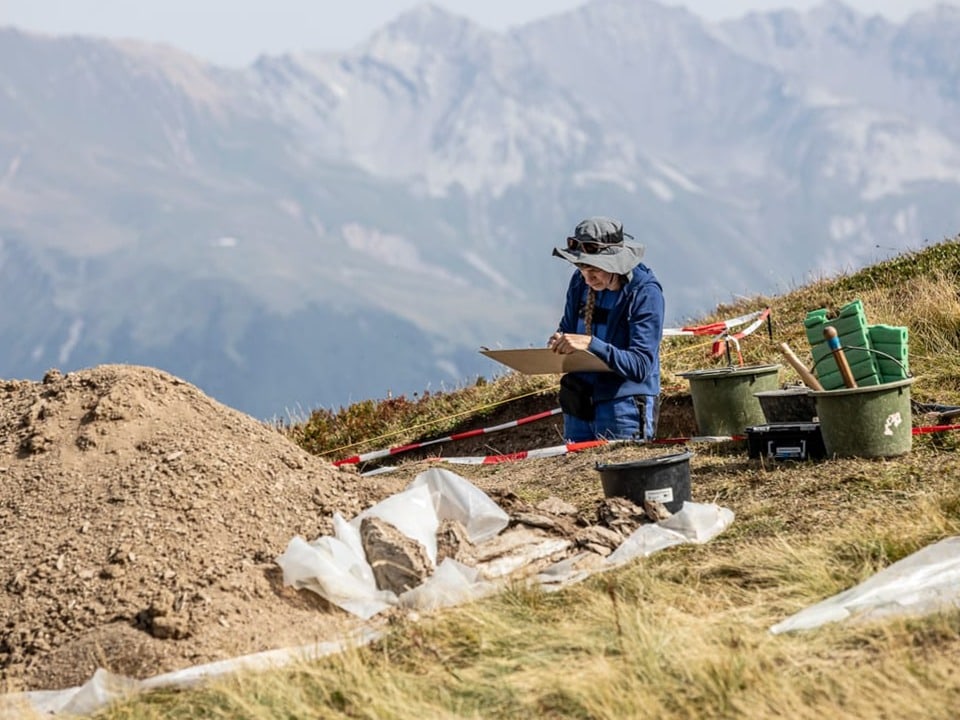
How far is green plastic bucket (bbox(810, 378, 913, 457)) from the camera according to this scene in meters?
6.98

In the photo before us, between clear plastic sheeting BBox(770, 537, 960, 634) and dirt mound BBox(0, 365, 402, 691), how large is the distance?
6.09ft

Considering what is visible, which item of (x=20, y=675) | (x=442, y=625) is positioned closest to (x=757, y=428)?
(x=442, y=625)

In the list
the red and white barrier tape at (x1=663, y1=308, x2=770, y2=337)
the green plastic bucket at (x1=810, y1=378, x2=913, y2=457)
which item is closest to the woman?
the green plastic bucket at (x1=810, y1=378, x2=913, y2=457)

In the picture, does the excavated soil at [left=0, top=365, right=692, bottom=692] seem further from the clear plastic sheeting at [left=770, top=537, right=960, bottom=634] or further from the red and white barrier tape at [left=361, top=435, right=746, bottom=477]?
the clear plastic sheeting at [left=770, top=537, right=960, bottom=634]

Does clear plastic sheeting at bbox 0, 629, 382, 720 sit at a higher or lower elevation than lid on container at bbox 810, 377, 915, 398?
lower

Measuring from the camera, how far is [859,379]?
24.3 ft

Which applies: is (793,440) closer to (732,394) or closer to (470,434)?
(732,394)

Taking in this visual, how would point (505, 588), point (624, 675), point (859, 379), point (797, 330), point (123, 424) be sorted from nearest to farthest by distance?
point (624, 675) < point (505, 588) < point (123, 424) < point (859, 379) < point (797, 330)

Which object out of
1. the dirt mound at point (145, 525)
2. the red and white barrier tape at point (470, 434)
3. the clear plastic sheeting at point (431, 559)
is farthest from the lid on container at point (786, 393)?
the red and white barrier tape at point (470, 434)

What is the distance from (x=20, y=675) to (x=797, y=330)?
927cm

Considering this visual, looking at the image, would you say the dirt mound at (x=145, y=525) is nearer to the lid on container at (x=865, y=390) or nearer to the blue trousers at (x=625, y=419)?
the blue trousers at (x=625, y=419)

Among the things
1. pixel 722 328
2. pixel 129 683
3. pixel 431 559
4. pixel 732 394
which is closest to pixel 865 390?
pixel 732 394

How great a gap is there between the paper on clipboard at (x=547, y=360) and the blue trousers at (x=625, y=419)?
39cm

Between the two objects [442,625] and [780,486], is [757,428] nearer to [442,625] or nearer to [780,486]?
[780,486]
